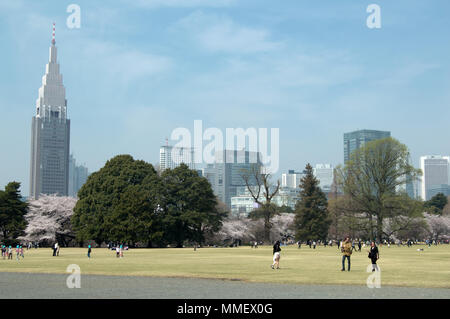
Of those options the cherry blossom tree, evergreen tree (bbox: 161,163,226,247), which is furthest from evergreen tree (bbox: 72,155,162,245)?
the cherry blossom tree

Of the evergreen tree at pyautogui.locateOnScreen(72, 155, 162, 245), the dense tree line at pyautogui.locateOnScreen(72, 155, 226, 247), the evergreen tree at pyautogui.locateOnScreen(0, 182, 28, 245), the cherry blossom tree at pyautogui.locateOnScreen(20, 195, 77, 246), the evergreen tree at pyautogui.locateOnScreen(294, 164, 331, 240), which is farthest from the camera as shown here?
the evergreen tree at pyautogui.locateOnScreen(294, 164, 331, 240)

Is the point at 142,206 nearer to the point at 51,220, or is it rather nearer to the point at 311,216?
the point at 51,220

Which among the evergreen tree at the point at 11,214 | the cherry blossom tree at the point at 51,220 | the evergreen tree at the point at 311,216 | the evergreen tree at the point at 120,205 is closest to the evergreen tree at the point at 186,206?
the evergreen tree at the point at 120,205

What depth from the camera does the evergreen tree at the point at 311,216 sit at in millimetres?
94750

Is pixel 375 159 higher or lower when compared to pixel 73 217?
higher

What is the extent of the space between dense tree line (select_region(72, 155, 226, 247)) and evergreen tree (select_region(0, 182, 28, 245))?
8850mm

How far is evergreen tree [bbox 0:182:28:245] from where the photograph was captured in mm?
81438

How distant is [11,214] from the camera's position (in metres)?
83.1

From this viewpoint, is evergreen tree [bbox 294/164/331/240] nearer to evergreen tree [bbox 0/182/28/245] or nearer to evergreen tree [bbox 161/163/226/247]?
evergreen tree [bbox 161/163/226/247]

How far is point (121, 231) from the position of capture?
74625 millimetres

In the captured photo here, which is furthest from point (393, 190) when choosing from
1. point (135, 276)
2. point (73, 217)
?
point (135, 276)
